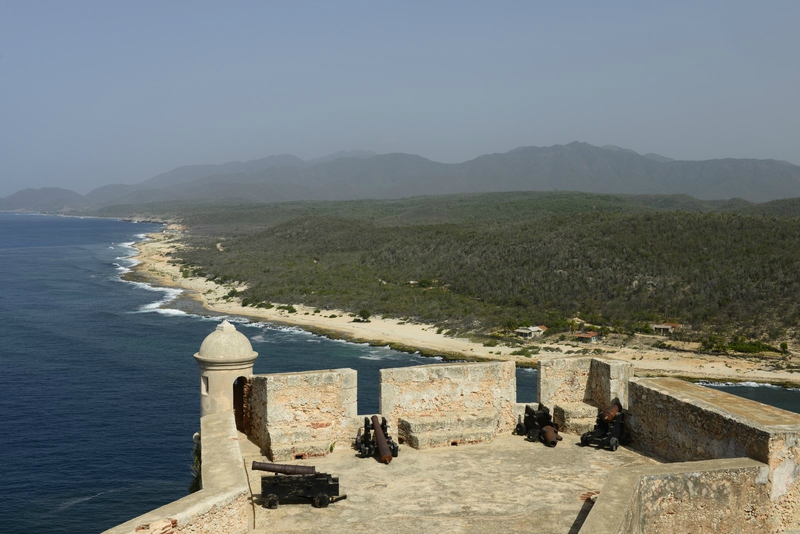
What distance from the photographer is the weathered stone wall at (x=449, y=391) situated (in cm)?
1270

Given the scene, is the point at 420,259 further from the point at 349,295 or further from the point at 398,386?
the point at 398,386

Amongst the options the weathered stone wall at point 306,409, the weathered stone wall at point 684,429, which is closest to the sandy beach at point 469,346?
the weathered stone wall at point 684,429

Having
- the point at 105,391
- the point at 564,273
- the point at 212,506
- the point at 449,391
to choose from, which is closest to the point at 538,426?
the point at 449,391

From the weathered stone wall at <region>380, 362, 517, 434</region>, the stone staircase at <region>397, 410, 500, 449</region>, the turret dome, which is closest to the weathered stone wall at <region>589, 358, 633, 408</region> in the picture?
the weathered stone wall at <region>380, 362, 517, 434</region>

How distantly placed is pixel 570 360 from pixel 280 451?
18.4 feet

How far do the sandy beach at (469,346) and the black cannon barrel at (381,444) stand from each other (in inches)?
1017

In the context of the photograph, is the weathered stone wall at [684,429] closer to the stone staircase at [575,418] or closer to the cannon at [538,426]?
the stone staircase at [575,418]

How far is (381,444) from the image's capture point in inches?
458

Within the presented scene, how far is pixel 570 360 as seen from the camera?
14039mm

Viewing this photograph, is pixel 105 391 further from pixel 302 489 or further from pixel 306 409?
pixel 302 489

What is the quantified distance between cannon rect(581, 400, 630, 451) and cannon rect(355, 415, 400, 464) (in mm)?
3260

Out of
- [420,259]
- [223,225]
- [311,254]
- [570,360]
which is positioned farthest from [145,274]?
[223,225]

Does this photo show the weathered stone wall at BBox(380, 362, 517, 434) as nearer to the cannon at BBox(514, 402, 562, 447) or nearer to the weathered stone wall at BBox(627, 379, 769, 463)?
the cannon at BBox(514, 402, 562, 447)

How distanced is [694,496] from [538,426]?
4.02 m
